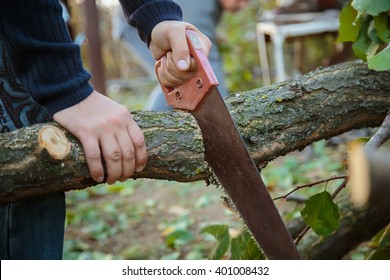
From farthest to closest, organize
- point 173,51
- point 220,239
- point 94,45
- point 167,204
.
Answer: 1. point 94,45
2. point 167,204
3. point 220,239
4. point 173,51

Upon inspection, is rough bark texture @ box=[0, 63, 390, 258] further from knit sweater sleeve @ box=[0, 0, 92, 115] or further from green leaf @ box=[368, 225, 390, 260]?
green leaf @ box=[368, 225, 390, 260]

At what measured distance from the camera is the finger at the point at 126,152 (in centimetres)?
96

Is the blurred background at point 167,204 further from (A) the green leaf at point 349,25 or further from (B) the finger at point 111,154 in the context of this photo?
(B) the finger at point 111,154

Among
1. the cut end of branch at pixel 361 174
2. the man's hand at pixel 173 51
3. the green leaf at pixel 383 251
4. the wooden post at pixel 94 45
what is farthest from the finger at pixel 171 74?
the wooden post at pixel 94 45

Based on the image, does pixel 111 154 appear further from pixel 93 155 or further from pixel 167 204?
pixel 167 204

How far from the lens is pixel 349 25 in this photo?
4.47 ft

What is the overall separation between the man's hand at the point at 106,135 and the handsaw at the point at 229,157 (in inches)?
5.7

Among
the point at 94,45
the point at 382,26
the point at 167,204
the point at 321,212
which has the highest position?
the point at 382,26

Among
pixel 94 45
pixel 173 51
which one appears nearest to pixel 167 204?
pixel 94 45

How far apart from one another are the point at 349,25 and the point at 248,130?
443 mm

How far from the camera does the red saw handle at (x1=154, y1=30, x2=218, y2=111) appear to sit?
103cm

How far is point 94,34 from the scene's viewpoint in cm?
352
